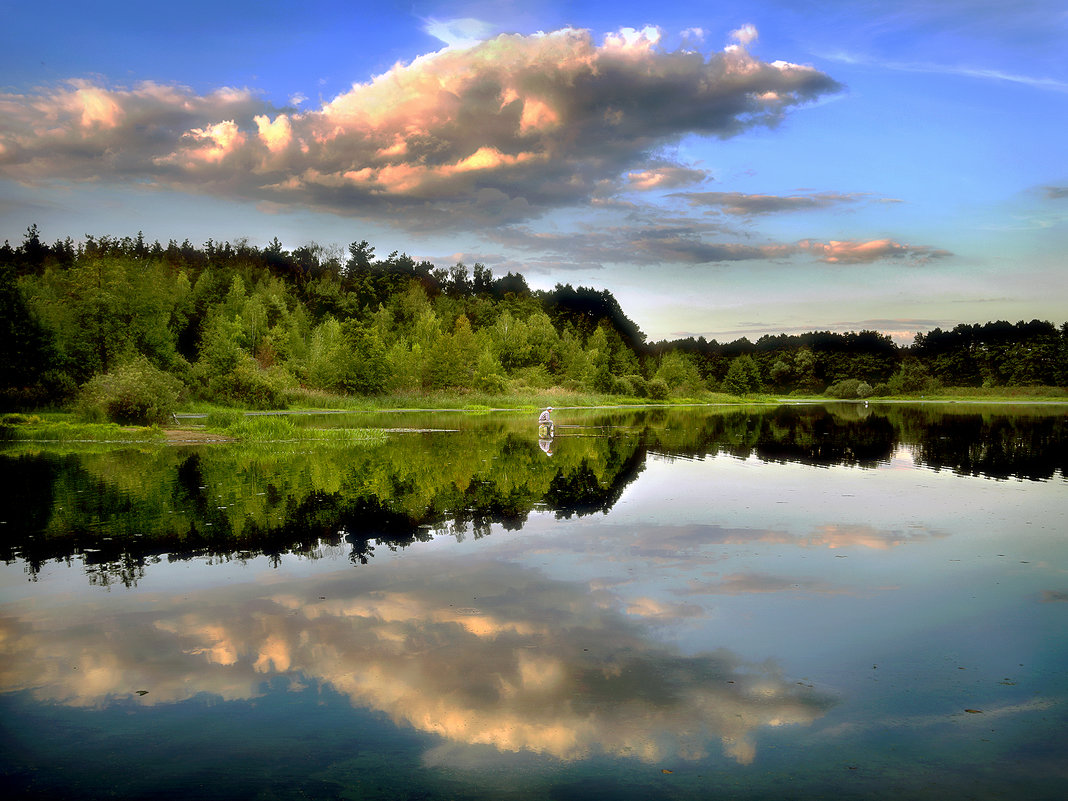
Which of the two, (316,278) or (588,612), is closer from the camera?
(588,612)

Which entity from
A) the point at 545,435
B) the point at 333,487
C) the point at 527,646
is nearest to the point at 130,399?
the point at 545,435

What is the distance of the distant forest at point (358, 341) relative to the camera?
150 feet

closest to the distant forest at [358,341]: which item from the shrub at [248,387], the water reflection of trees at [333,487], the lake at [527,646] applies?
the shrub at [248,387]

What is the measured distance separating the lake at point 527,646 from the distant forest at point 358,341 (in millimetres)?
27528

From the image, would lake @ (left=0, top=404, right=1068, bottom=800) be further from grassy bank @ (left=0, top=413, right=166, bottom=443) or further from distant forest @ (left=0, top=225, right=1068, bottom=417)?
distant forest @ (left=0, top=225, right=1068, bottom=417)

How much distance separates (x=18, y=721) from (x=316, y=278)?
140401mm

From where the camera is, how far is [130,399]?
3556cm

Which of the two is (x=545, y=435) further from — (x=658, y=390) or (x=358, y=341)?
(x=658, y=390)

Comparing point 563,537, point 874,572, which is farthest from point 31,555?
point 874,572

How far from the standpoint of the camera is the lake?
543 centimetres

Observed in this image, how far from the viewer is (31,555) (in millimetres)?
11859

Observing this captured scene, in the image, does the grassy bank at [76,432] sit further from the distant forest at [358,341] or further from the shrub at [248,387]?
the shrub at [248,387]

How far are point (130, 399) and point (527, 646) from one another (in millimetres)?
34065

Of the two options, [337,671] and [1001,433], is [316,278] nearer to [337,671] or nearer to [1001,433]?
[1001,433]
